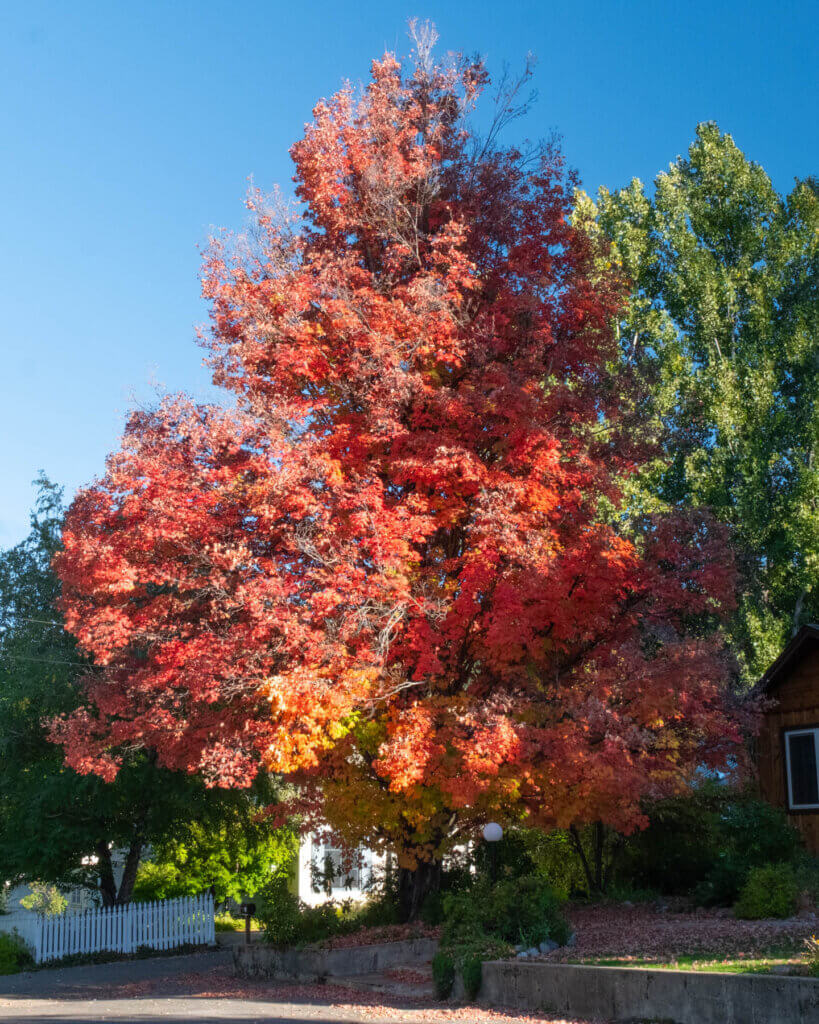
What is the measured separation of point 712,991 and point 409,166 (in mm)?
14933

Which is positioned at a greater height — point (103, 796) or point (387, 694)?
point (387, 694)

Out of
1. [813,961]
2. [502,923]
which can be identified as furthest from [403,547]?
[813,961]

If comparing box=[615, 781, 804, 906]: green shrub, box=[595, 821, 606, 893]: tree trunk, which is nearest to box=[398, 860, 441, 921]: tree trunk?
box=[595, 821, 606, 893]: tree trunk

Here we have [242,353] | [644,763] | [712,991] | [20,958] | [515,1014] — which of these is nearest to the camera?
[712,991]

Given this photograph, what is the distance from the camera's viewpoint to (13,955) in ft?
67.5

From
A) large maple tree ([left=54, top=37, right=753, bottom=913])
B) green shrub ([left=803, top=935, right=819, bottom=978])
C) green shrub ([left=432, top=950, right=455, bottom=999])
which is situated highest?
large maple tree ([left=54, top=37, right=753, bottom=913])

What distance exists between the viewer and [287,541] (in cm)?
1590

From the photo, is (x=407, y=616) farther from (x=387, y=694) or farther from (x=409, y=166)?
(x=409, y=166)

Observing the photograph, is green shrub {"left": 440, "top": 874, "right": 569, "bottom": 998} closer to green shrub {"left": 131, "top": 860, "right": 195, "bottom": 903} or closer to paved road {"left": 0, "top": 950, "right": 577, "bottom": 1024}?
paved road {"left": 0, "top": 950, "right": 577, "bottom": 1024}

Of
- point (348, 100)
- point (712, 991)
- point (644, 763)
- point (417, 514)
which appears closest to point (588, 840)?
point (644, 763)

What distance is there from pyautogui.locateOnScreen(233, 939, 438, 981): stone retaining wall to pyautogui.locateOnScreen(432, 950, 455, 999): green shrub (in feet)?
7.90

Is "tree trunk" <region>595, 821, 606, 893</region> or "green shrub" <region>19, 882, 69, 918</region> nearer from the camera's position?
"tree trunk" <region>595, 821, 606, 893</region>

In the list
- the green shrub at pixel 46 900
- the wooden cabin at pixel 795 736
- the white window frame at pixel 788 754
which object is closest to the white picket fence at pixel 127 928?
the green shrub at pixel 46 900

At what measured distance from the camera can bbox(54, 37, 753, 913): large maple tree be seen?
14.5 metres
